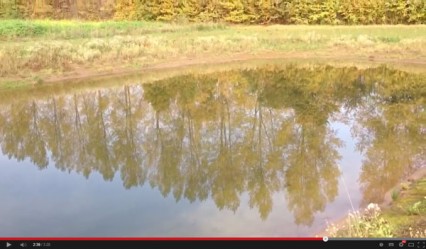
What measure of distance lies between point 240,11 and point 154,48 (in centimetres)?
1841

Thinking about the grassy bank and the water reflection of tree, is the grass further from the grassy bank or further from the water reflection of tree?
the grassy bank

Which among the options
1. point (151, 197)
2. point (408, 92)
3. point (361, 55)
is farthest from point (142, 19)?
point (151, 197)

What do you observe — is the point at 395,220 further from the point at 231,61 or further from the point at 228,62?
the point at 231,61

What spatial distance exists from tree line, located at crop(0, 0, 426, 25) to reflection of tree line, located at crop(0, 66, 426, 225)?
1988 cm

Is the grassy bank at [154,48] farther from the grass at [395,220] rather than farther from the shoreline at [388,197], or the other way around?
the grass at [395,220]

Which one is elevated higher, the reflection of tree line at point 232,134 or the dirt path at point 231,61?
the reflection of tree line at point 232,134

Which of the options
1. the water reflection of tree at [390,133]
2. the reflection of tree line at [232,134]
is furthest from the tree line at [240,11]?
→ the water reflection of tree at [390,133]

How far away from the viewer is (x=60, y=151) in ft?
38.3

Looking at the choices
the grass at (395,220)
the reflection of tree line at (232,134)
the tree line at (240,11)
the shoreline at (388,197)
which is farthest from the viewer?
the tree line at (240,11)

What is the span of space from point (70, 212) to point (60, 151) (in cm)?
405

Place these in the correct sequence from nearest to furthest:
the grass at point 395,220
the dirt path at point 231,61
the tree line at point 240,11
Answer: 1. the grass at point 395,220
2. the dirt path at point 231,61
3. the tree line at point 240,11

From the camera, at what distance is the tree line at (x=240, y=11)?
3825 centimetres

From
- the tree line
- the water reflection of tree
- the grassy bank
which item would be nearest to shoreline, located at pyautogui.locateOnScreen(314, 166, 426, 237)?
the water reflection of tree

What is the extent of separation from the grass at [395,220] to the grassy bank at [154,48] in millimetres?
15085
